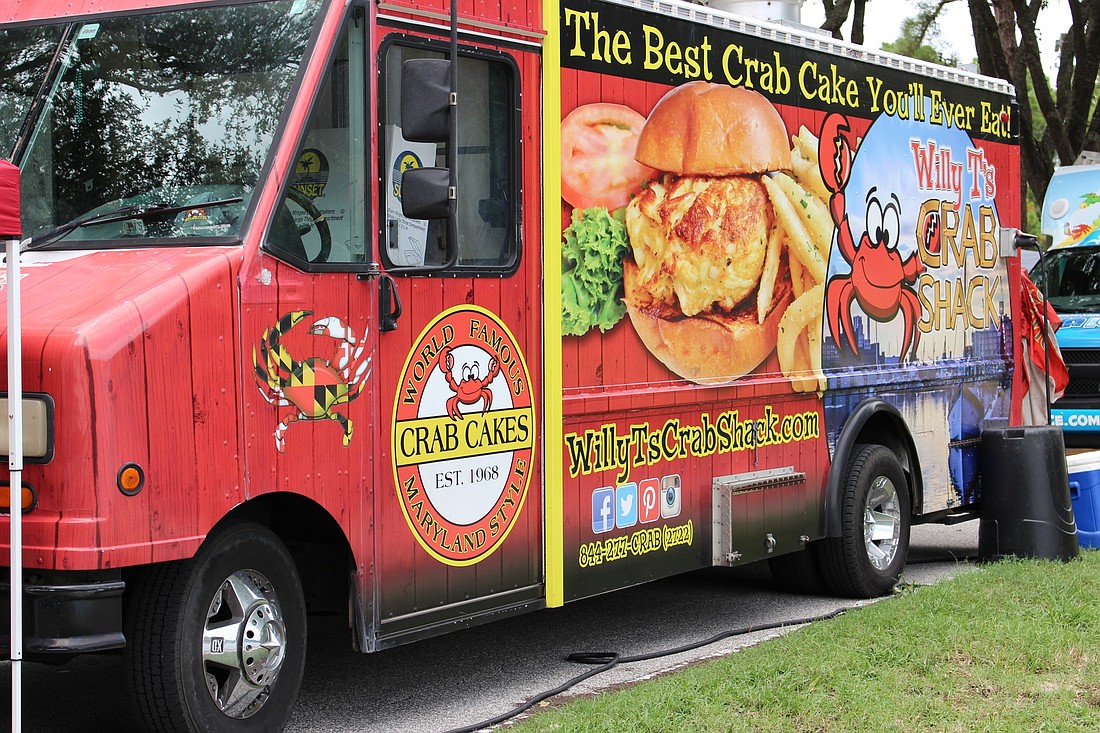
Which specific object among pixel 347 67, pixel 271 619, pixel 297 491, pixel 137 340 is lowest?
pixel 271 619

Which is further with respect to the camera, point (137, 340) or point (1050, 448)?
point (1050, 448)

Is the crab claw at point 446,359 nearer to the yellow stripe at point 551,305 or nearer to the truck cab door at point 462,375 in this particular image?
the truck cab door at point 462,375

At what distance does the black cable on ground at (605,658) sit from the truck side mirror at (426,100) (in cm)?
240

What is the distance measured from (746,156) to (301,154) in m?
3.15

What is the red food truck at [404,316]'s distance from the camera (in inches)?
196

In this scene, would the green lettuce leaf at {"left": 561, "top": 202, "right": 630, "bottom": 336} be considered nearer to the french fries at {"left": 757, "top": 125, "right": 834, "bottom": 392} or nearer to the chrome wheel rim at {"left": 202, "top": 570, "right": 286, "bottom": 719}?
the french fries at {"left": 757, "top": 125, "right": 834, "bottom": 392}

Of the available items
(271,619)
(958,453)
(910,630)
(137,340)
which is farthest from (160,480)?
(958,453)

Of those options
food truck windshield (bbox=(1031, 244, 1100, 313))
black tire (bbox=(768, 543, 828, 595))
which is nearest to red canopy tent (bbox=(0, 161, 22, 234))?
black tire (bbox=(768, 543, 828, 595))

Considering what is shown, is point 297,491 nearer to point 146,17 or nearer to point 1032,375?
point 146,17

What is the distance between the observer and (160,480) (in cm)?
489

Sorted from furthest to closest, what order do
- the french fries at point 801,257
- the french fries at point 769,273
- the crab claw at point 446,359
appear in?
the french fries at point 801,257 → the french fries at point 769,273 → the crab claw at point 446,359

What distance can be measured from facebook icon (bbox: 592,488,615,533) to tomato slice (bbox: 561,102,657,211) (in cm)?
134

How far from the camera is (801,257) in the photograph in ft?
27.4

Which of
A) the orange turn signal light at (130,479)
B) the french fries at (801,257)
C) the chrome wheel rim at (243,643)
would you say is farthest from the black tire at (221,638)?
the french fries at (801,257)
